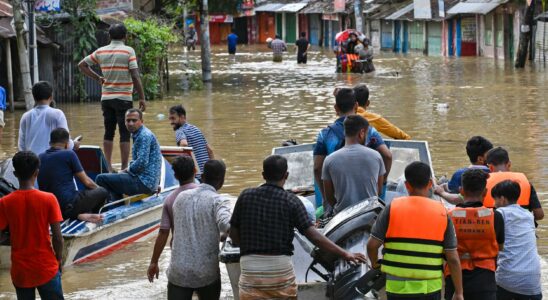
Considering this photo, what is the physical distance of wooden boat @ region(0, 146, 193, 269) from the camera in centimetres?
1016

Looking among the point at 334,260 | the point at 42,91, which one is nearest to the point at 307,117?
the point at 42,91

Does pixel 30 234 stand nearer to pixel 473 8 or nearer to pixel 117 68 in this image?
pixel 117 68

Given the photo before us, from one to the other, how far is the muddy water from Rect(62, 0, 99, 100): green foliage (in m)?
1.33

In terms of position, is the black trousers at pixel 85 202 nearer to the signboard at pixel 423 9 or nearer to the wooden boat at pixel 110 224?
the wooden boat at pixel 110 224

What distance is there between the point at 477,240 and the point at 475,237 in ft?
0.08

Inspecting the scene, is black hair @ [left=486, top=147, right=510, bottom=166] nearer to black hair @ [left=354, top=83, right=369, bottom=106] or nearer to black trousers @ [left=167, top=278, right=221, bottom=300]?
black hair @ [left=354, top=83, right=369, bottom=106]

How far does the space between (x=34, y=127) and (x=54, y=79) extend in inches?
658

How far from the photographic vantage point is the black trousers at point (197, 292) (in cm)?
699

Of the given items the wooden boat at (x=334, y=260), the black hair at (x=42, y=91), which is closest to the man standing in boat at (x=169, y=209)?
the wooden boat at (x=334, y=260)

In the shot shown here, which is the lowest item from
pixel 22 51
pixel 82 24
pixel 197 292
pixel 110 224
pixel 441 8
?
pixel 110 224

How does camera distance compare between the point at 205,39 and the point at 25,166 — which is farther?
the point at 205,39

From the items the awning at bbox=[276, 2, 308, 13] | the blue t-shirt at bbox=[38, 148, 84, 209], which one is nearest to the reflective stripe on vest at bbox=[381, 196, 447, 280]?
the blue t-shirt at bbox=[38, 148, 84, 209]

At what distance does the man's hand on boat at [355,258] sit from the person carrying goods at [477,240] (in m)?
0.51

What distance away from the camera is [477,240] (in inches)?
265
